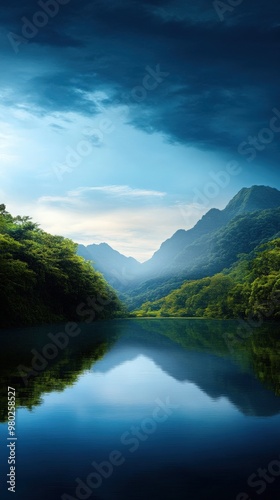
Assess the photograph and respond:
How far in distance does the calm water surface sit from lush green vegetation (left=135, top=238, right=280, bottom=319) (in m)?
40.2

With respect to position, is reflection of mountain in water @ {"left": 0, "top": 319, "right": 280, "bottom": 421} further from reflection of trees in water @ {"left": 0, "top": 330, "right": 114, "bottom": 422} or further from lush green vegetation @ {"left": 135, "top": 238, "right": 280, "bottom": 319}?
lush green vegetation @ {"left": 135, "top": 238, "right": 280, "bottom": 319}

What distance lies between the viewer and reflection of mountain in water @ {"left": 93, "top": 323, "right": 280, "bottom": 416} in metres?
10.4

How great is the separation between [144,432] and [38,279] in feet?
132

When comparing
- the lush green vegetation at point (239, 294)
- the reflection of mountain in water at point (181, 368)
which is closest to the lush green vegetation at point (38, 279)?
the reflection of mountain in water at point (181, 368)

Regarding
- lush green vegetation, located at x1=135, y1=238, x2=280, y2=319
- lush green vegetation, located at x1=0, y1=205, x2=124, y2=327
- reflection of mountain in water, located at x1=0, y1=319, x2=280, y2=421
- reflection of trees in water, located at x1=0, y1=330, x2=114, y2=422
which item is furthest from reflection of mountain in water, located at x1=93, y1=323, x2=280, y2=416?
lush green vegetation, located at x1=135, y1=238, x2=280, y2=319

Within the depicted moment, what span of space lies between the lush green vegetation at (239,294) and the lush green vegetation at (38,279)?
18.5 m

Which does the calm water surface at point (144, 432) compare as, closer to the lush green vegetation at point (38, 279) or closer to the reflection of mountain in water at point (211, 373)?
the reflection of mountain in water at point (211, 373)

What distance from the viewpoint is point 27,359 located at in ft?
55.2

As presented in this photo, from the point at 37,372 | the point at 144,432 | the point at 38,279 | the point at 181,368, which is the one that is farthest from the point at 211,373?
the point at 38,279

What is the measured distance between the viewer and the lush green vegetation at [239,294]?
182 ft

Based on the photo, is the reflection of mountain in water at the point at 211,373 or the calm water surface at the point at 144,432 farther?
the reflection of mountain in water at the point at 211,373

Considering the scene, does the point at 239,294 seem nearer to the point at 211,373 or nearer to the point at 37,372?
the point at 211,373

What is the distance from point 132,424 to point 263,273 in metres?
56.7

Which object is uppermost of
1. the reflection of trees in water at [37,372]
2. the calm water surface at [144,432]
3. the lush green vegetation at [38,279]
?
the lush green vegetation at [38,279]
